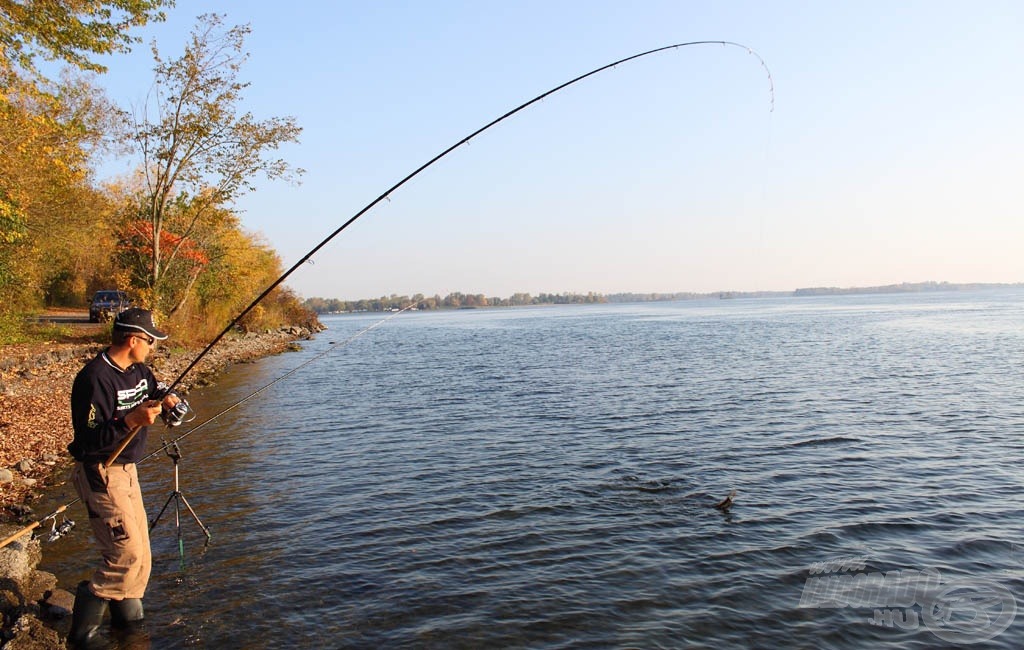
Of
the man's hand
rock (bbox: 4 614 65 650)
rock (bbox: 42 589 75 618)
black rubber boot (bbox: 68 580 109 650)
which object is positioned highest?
the man's hand

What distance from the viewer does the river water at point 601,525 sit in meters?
6.82

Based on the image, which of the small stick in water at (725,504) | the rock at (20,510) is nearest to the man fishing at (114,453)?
the rock at (20,510)

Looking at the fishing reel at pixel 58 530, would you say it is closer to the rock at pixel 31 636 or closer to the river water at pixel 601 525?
the river water at pixel 601 525

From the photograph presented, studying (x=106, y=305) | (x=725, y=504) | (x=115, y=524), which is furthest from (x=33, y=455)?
(x=106, y=305)

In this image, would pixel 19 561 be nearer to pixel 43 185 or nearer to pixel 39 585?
pixel 39 585

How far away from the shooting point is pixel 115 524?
5770 mm

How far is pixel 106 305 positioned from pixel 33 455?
1121 inches

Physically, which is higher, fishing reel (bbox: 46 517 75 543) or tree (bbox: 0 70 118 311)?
tree (bbox: 0 70 118 311)

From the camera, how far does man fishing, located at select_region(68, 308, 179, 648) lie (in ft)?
18.3

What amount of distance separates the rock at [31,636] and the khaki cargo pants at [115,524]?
69cm

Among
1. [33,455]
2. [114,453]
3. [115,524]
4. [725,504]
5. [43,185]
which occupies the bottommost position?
[725,504]

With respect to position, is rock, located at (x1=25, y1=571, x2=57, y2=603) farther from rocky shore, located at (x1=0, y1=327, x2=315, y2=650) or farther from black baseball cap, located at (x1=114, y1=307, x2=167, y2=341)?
black baseball cap, located at (x1=114, y1=307, x2=167, y2=341)

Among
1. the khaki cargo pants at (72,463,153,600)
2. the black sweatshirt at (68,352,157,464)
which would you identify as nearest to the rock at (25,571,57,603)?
the khaki cargo pants at (72,463,153,600)

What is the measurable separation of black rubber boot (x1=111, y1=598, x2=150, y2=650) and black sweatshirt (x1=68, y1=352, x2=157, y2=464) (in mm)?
1415
